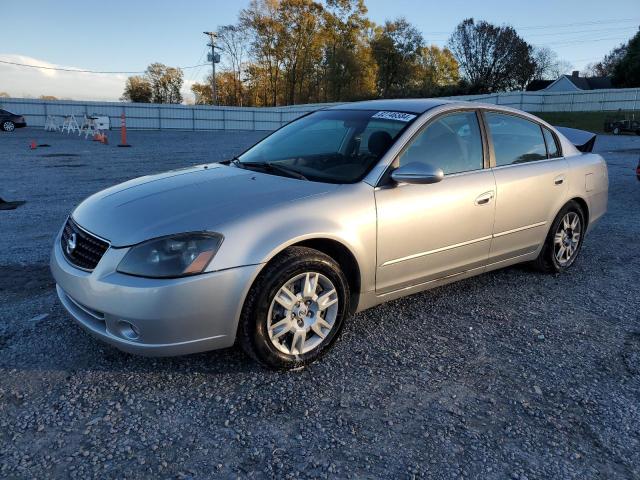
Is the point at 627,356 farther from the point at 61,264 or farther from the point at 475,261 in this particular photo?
the point at 61,264

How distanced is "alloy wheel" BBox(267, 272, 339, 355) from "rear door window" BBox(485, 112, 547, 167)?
1.92 m

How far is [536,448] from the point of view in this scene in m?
2.35

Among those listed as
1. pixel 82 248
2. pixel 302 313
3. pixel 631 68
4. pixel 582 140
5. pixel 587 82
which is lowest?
pixel 302 313

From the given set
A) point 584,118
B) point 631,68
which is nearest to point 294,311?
point 584,118

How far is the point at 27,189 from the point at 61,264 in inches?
281

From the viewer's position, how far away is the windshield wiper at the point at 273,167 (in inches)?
136

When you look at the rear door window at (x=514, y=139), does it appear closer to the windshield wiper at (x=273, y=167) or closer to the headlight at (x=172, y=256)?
the windshield wiper at (x=273, y=167)

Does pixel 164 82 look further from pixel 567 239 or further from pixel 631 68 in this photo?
pixel 567 239

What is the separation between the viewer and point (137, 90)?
70.1 metres

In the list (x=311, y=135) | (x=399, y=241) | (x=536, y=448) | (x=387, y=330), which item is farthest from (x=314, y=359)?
(x=311, y=135)

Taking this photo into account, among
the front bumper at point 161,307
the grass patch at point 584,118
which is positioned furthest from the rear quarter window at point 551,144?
the grass patch at point 584,118

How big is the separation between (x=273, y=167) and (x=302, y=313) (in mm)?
1216

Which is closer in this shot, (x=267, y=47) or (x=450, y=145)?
(x=450, y=145)

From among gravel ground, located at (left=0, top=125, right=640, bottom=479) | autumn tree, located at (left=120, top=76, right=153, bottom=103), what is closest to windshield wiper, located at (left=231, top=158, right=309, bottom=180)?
gravel ground, located at (left=0, top=125, right=640, bottom=479)
